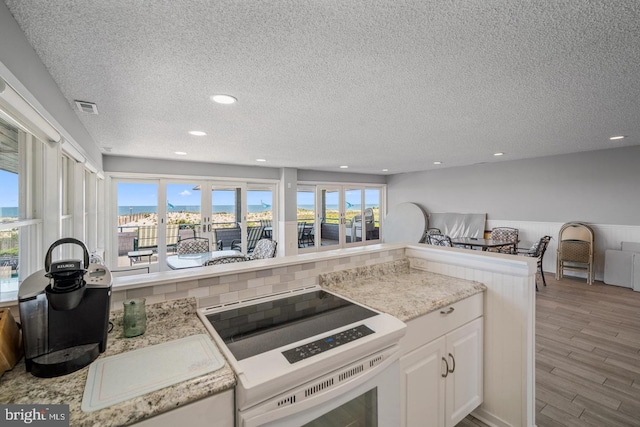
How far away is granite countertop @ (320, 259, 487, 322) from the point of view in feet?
4.79

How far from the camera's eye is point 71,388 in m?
0.80

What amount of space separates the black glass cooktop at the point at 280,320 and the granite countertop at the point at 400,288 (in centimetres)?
16

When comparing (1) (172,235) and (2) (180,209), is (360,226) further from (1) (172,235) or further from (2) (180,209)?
(1) (172,235)

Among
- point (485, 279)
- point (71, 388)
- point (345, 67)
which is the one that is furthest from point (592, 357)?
point (71, 388)

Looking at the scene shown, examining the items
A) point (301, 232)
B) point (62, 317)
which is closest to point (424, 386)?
point (62, 317)

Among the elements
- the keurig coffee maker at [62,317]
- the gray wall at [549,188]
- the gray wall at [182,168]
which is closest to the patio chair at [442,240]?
the gray wall at [549,188]

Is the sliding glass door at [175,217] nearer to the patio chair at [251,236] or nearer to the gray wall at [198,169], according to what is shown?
the patio chair at [251,236]

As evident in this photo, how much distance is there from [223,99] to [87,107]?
1222mm

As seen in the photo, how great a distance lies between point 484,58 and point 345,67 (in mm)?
845

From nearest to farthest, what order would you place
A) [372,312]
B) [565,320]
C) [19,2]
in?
1. [19,2]
2. [372,312]
3. [565,320]

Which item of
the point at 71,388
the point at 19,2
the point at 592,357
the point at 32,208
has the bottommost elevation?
the point at 592,357

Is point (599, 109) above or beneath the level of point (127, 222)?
above

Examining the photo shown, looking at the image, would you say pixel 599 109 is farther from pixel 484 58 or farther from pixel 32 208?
pixel 32 208

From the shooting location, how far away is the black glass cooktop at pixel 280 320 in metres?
1.09
